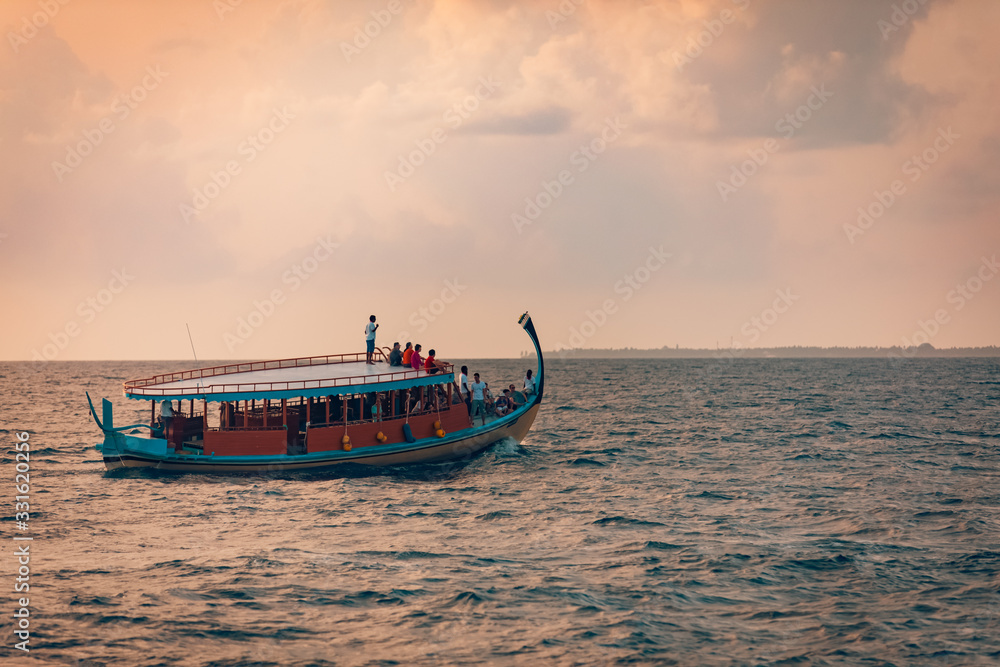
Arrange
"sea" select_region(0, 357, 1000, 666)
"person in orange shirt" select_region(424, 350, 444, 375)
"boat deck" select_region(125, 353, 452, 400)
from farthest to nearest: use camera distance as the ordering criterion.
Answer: "person in orange shirt" select_region(424, 350, 444, 375) → "boat deck" select_region(125, 353, 452, 400) → "sea" select_region(0, 357, 1000, 666)

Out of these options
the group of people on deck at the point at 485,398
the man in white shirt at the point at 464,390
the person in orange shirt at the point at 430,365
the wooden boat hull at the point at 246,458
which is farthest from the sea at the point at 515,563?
the person in orange shirt at the point at 430,365

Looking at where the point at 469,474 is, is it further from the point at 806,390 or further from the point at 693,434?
the point at 806,390

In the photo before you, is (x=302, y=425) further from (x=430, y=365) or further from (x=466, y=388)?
(x=466, y=388)

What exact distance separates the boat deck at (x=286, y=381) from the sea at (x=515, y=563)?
2.66 meters

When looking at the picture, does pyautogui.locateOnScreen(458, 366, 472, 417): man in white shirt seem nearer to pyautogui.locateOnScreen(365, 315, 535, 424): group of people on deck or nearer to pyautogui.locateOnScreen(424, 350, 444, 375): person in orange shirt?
pyautogui.locateOnScreen(365, 315, 535, 424): group of people on deck

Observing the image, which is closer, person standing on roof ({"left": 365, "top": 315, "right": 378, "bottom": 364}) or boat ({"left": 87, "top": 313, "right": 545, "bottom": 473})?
boat ({"left": 87, "top": 313, "right": 545, "bottom": 473})

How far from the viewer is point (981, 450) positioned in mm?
37906

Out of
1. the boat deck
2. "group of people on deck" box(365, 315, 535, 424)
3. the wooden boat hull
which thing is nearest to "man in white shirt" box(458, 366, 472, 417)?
"group of people on deck" box(365, 315, 535, 424)

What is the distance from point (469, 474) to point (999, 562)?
1544 cm

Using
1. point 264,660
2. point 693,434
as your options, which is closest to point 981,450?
point 693,434

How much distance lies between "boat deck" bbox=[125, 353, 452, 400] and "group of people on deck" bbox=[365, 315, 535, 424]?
33cm

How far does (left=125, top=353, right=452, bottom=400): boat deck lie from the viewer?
2725cm

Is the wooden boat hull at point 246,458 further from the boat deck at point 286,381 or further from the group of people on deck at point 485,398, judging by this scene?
the group of people on deck at point 485,398

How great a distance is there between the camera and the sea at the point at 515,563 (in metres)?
13.9
